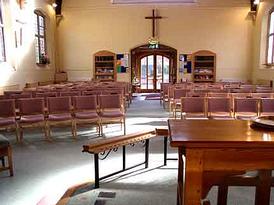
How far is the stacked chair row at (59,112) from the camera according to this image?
5246 mm

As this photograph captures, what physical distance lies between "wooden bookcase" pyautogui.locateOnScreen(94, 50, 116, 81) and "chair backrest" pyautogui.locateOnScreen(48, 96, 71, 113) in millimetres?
8770

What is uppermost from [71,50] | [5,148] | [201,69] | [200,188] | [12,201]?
[71,50]

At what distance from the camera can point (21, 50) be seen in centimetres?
1038

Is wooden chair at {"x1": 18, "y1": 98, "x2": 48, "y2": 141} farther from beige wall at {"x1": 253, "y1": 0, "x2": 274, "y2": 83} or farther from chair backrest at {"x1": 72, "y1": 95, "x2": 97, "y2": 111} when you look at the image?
beige wall at {"x1": 253, "y1": 0, "x2": 274, "y2": 83}

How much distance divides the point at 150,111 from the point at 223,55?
22.5ft

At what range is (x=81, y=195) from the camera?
302 cm

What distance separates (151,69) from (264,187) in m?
13.2

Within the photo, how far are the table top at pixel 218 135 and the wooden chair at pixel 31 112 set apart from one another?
3899mm

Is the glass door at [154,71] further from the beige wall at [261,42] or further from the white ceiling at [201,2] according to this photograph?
the beige wall at [261,42]

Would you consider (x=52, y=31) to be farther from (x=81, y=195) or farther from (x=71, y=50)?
(x=81, y=195)

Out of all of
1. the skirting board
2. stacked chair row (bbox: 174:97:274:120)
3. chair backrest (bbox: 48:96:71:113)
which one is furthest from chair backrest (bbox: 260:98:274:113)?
the skirting board

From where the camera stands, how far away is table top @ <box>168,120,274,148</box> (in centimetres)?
148

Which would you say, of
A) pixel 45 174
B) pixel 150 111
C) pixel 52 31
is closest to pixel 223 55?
pixel 150 111

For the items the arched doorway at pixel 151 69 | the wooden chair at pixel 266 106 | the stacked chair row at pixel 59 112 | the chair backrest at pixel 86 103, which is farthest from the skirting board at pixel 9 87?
the wooden chair at pixel 266 106
